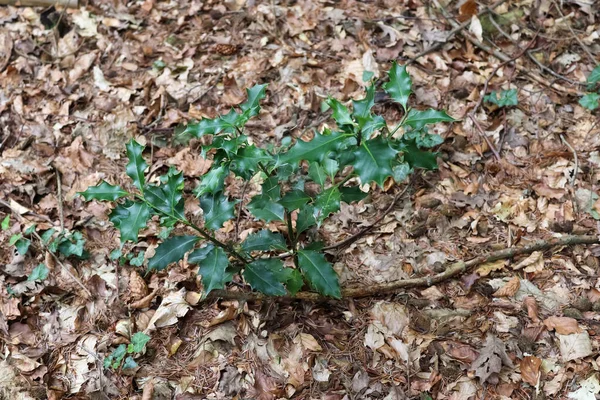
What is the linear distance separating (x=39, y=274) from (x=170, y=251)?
114 centimetres

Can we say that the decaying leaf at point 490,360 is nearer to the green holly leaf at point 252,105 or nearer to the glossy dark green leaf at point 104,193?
the green holly leaf at point 252,105

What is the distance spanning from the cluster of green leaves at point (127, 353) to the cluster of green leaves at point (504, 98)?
105 inches

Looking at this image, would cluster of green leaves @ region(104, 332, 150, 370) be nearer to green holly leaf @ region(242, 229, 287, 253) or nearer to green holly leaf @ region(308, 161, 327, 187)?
green holly leaf @ region(242, 229, 287, 253)

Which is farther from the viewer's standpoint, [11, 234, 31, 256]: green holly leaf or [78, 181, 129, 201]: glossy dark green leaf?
[11, 234, 31, 256]: green holly leaf

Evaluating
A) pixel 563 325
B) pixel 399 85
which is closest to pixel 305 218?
pixel 399 85

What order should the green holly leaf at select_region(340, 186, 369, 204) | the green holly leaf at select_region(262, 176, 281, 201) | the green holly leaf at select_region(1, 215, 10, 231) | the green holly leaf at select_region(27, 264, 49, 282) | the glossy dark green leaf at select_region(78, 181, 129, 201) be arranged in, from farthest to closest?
1. the green holly leaf at select_region(1, 215, 10, 231)
2. the green holly leaf at select_region(27, 264, 49, 282)
3. the green holly leaf at select_region(340, 186, 369, 204)
4. the green holly leaf at select_region(262, 176, 281, 201)
5. the glossy dark green leaf at select_region(78, 181, 129, 201)

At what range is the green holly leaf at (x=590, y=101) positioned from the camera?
3.44m

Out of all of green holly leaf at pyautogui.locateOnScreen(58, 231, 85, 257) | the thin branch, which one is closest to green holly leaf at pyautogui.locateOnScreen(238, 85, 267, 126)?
the thin branch

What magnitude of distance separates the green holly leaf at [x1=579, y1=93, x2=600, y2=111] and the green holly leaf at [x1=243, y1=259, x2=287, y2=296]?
2.48 m

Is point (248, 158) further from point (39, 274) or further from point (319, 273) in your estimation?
point (39, 274)

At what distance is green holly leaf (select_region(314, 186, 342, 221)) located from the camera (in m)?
2.13

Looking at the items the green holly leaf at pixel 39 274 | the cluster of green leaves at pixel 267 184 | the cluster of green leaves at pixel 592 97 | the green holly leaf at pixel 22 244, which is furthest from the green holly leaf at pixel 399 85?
the green holly leaf at pixel 22 244

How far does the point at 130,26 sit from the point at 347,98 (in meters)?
1.99

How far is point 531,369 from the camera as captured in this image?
8.06 feet
